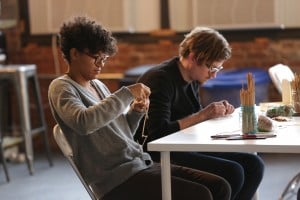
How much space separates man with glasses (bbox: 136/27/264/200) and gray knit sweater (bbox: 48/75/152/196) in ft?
0.97

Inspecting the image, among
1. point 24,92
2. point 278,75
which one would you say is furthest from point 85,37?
point 24,92

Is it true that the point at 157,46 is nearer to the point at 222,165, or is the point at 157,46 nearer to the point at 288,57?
the point at 288,57

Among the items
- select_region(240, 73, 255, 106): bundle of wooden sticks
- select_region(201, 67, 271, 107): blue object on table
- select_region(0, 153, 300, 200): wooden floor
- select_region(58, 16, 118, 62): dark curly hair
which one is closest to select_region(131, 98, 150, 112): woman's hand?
select_region(58, 16, 118, 62): dark curly hair

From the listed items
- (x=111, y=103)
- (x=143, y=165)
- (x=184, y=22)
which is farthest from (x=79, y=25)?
(x=184, y=22)

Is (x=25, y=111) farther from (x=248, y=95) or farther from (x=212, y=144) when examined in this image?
(x=212, y=144)

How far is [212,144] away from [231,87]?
247cm

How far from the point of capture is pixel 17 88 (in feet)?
15.9

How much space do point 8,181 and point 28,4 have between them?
1710mm

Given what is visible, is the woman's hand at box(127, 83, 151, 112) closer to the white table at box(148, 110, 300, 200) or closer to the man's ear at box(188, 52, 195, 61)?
the white table at box(148, 110, 300, 200)

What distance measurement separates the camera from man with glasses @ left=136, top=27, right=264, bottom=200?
272 cm

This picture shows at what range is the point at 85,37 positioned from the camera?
2.41m

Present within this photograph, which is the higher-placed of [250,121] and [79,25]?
[79,25]

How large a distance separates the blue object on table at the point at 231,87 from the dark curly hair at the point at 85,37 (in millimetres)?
2172

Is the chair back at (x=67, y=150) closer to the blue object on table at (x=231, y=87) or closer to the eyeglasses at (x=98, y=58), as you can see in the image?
the eyeglasses at (x=98, y=58)
